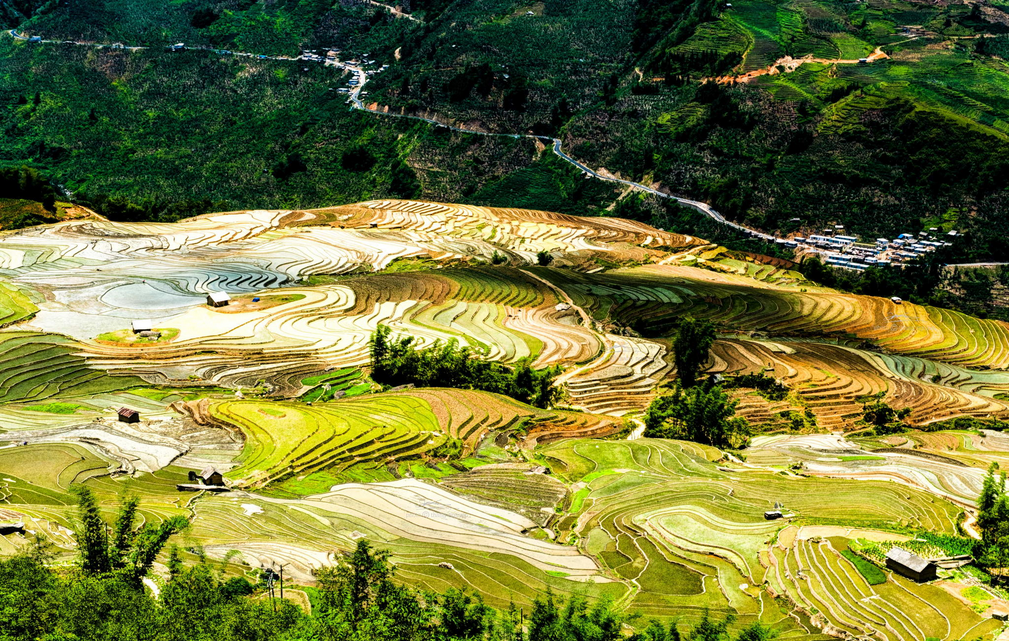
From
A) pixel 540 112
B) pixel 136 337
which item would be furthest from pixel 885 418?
pixel 540 112

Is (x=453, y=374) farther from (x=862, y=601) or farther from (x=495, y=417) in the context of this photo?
(x=862, y=601)

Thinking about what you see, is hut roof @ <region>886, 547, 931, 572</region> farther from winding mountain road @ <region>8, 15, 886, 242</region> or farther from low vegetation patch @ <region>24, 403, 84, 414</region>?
winding mountain road @ <region>8, 15, 886, 242</region>

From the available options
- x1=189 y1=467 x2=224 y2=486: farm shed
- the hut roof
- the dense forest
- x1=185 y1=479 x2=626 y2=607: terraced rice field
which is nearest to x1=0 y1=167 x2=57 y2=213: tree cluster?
the dense forest

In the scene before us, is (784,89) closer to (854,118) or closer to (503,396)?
(854,118)

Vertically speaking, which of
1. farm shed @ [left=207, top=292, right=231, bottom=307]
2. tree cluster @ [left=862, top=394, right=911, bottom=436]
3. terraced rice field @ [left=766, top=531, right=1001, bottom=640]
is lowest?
tree cluster @ [left=862, top=394, right=911, bottom=436]

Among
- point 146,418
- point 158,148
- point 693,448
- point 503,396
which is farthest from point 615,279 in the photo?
point 158,148
